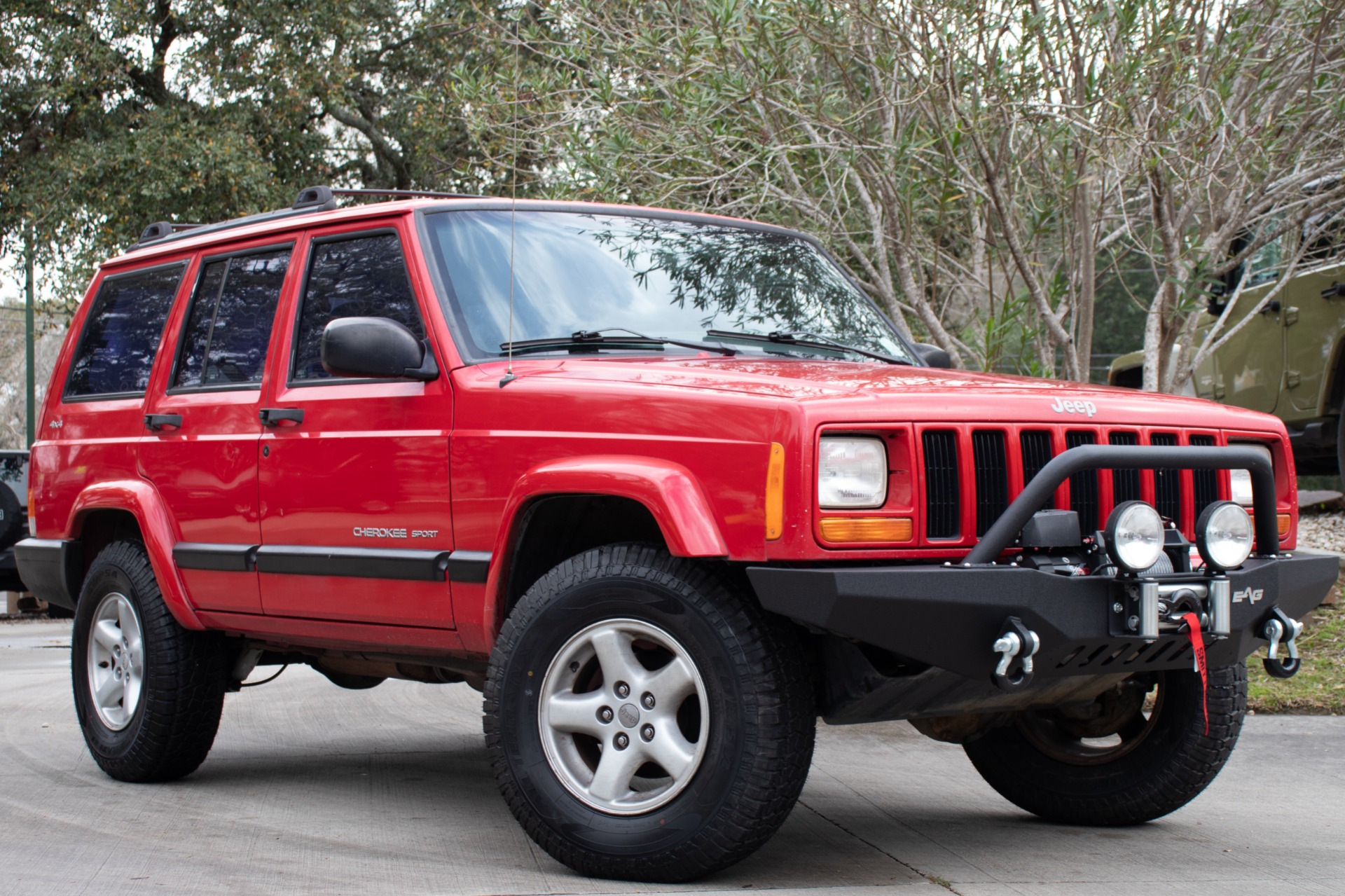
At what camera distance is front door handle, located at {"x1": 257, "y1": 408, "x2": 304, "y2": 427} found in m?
5.00

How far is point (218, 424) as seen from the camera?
5371 mm

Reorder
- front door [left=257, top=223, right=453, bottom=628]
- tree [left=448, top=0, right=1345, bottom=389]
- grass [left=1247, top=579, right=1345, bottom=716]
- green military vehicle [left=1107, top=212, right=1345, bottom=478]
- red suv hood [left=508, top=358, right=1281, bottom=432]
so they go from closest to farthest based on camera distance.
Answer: red suv hood [left=508, top=358, right=1281, bottom=432] → front door [left=257, top=223, right=453, bottom=628] → grass [left=1247, top=579, right=1345, bottom=716] → tree [left=448, top=0, right=1345, bottom=389] → green military vehicle [left=1107, top=212, right=1345, bottom=478]

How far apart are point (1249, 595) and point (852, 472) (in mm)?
1131

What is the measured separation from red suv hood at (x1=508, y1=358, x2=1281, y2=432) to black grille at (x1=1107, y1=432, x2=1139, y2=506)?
0.04 meters

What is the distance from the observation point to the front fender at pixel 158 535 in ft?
18.1

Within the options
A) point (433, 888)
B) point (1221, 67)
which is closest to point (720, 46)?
point (1221, 67)

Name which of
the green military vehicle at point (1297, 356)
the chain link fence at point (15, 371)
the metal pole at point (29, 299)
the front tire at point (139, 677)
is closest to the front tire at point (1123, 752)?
the front tire at point (139, 677)

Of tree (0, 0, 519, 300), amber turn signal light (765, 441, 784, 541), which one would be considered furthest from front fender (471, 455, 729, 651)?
tree (0, 0, 519, 300)

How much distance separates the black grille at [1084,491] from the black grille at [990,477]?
0.22 m

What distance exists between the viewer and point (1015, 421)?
12.7ft

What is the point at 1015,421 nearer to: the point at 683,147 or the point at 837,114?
the point at 683,147

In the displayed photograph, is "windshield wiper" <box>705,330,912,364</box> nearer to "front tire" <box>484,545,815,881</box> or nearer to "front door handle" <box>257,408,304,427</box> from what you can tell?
"front tire" <box>484,545,815,881</box>

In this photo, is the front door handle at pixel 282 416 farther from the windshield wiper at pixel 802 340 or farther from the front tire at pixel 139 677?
the windshield wiper at pixel 802 340

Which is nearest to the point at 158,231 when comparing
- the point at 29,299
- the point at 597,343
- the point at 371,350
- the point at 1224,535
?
the point at 371,350
